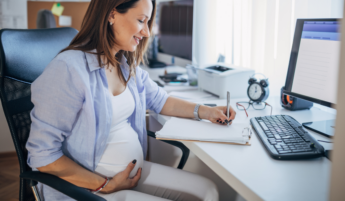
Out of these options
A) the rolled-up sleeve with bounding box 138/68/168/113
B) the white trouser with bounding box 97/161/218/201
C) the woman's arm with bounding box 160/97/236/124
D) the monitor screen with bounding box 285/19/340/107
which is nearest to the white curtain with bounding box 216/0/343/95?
the monitor screen with bounding box 285/19/340/107

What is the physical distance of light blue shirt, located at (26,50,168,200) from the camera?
0.86m

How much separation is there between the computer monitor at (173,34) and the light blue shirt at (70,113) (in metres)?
1.40

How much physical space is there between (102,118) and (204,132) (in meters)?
0.38

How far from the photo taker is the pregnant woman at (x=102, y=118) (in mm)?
871

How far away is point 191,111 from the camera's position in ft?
4.14

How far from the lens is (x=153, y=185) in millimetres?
1099

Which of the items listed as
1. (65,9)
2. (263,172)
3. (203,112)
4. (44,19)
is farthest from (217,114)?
(65,9)

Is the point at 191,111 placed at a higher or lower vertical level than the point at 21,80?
lower

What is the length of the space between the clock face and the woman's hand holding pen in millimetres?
309

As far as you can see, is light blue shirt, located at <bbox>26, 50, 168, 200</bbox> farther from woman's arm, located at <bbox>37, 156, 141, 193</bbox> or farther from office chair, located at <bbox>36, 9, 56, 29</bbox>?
office chair, located at <bbox>36, 9, 56, 29</bbox>

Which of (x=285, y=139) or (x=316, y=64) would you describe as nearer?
(x=285, y=139)

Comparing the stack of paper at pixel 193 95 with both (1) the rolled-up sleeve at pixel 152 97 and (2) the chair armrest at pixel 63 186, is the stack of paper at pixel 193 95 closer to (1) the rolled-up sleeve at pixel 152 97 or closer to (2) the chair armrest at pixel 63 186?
(1) the rolled-up sleeve at pixel 152 97

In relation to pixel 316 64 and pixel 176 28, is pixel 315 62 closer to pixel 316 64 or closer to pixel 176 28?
pixel 316 64

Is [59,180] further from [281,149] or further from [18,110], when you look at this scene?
[281,149]
